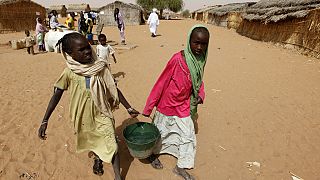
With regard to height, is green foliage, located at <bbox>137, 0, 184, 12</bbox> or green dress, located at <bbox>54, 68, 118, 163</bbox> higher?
green foliage, located at <bbox>137, 0, 184, 12</bbox>

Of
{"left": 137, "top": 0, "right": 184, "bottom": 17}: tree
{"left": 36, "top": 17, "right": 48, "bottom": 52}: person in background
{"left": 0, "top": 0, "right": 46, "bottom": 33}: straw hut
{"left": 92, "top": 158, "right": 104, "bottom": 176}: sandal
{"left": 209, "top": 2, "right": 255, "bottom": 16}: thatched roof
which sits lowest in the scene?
{"left": 92, "top": 158, "right": 104, "bottom": 176}: sandal

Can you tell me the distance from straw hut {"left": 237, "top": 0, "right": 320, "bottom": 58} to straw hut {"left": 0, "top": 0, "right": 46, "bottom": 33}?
1463cm

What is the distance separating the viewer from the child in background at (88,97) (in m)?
2.05

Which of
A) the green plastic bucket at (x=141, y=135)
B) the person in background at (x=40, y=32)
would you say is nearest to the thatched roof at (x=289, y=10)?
the green plastic bucket at (x=141, y=135)

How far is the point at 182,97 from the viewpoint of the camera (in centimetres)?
263

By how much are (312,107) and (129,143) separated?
4.06m

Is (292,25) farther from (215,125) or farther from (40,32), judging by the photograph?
(40,32)

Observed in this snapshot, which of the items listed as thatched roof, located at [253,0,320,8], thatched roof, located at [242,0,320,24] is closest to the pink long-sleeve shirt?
thatched roof, located at [242,0,320,24]

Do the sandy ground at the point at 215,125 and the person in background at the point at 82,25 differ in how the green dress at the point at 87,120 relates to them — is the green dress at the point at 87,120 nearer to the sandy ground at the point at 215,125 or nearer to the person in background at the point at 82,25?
the sandy ground at the point at 215,125

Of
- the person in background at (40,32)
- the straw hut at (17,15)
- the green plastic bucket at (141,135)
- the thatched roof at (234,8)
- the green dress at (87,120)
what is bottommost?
the green plastic bucket at (141,135)

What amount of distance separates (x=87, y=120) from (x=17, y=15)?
2071cm

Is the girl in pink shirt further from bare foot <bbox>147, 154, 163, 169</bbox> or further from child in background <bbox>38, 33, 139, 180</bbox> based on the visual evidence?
child in background <bbox>38, 33, 139, 180</bbox>

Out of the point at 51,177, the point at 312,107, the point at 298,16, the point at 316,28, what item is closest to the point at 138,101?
the point at 51,177

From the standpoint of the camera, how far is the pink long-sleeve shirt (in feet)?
8.28
